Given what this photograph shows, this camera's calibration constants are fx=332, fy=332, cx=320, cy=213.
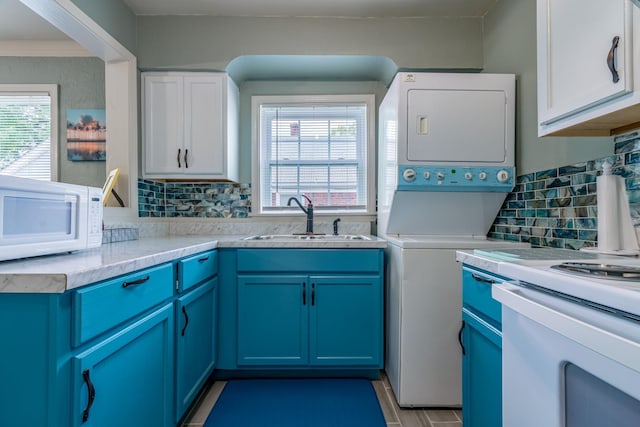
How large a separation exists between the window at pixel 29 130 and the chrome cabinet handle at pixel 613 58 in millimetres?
3430

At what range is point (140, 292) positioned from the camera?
4.05ft

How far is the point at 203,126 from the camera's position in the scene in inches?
94.6

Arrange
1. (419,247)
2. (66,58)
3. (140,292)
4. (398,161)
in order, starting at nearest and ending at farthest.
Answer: (140,292) < (419,247) < (398,161) < (66,58)

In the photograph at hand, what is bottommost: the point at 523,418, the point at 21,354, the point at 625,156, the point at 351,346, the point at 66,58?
the point at 351,346

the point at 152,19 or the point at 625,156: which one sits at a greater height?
the point at 152,19

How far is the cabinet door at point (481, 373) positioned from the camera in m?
1.17

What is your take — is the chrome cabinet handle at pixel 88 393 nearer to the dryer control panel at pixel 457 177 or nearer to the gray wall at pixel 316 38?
the dryer control panel at pixel 457 177

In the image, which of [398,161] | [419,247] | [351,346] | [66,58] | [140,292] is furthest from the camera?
[66,58]

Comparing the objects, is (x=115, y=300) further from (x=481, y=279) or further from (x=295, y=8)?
(x=295, y=8)

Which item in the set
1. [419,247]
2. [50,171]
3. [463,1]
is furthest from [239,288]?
[463,1]

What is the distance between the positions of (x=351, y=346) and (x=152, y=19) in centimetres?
265

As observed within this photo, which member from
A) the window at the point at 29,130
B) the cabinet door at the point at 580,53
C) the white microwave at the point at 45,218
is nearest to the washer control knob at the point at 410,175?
the cabinet door at the point at 580,53

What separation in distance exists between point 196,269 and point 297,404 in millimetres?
967

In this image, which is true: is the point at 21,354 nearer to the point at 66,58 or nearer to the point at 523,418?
the point at 523,418
